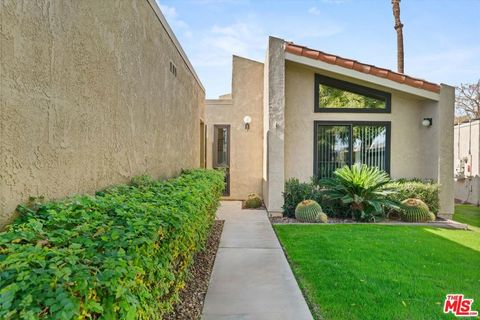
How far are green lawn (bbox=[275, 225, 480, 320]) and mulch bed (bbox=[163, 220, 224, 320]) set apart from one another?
1.39 meters

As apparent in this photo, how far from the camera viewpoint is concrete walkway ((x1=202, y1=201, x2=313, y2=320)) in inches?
144

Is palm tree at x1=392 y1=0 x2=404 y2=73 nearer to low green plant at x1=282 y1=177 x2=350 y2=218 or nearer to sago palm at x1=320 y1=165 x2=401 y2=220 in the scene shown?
sago palm at x1=320 y1=165 x2=401 y2=220

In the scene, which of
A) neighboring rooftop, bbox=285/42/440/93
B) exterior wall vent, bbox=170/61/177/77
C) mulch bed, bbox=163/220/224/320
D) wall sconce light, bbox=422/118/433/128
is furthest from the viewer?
wall sconce light, bbox=422/118/433/128

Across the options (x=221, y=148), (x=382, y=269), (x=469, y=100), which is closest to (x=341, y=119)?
(x=221, y=148)

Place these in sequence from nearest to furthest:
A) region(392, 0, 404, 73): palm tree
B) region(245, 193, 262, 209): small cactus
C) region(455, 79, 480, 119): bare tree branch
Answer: region(245, 193, 262, 209): small cactus < region(392, 0, 404, 73): palm tree < region(455, 79, 480, 119): bare tree branch

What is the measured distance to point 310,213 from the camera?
8859 mm

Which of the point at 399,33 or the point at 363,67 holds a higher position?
the point at 399,33

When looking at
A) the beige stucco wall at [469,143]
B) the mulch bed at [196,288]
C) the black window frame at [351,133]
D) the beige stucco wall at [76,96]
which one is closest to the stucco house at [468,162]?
the beige stucco wall at [469,143]

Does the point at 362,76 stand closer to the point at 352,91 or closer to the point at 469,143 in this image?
the point at 352,91

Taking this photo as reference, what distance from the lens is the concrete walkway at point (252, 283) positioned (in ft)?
12.0

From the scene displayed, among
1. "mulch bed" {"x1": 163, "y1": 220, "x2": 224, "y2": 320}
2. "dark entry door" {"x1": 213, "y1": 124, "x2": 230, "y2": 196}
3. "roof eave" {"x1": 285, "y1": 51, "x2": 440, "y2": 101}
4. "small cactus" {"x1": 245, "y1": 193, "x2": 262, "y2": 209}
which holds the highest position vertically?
"roof eave" {"x1": 285, "y1": 51, "x2": 440, "y2": 101}

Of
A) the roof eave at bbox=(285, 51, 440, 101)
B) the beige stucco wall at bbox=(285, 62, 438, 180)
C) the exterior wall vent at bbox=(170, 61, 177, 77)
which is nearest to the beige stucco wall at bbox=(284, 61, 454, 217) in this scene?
the beige stucco wall at bbox=(285, 62, 438, 180)

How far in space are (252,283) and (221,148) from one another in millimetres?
9039

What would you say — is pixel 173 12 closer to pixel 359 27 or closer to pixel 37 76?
pixel 37 76
